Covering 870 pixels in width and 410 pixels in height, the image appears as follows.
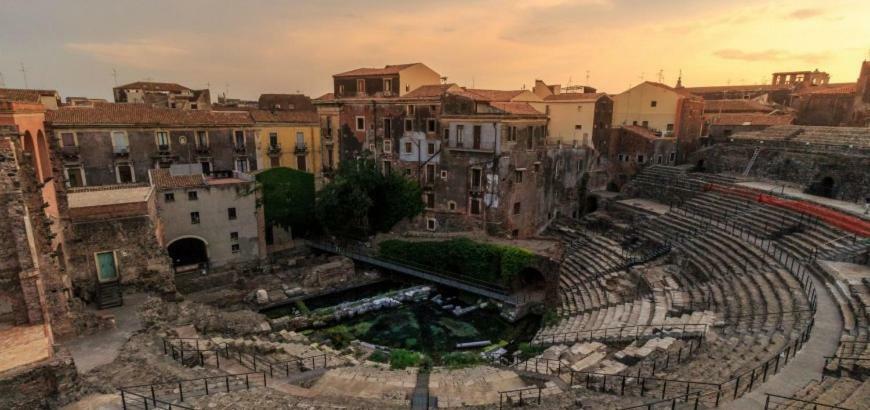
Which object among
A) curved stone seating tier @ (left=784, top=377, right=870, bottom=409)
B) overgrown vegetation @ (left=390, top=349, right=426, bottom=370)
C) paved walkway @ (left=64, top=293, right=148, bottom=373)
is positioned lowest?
overgrown vegetation @ (left=390, top=349, right=426, bottom=370)

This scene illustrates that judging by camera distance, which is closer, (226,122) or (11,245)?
(11,245)

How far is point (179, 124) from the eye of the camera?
2902 cm

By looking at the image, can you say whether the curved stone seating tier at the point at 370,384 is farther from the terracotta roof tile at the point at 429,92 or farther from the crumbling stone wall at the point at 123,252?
the terracotta roof tile at the point at 429,92

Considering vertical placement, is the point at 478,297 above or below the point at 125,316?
below

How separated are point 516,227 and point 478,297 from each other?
6.42 metres

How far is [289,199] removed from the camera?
105 feet

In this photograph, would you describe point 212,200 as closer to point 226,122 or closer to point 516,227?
point 226,122

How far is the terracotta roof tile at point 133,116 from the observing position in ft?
86.3

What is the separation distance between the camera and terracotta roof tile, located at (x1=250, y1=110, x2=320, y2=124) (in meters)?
33.1

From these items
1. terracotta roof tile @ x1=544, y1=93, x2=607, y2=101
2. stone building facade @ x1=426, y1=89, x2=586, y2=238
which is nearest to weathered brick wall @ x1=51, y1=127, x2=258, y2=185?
stone building facade @ x1=426, y1=89, x2=586, y2=238

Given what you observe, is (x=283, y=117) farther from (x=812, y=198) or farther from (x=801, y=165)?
(x=801, y=165)

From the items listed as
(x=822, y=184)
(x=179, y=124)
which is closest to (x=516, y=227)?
(x=822, y=184)

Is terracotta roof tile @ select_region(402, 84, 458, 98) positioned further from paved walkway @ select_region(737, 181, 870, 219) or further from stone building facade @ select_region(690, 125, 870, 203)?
stone building facade @ select_region(690, 125, 870, 203)

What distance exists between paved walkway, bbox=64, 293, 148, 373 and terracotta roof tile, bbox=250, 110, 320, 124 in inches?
744
